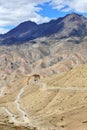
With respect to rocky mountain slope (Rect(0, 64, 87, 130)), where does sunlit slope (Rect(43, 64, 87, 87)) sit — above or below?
above

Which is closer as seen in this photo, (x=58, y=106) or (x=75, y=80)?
(x=58, y=106)

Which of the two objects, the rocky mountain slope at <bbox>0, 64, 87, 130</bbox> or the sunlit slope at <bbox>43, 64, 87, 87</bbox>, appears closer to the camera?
the rocky mountain slope at <bbox>0, 64, 87, 130</bbox>

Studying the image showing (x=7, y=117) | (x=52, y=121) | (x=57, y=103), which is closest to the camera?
(x=52, y=121)

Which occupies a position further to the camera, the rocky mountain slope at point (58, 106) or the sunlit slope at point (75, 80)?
the sunlit slope at point (75, 80)

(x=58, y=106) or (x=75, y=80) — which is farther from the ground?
(x=75, y=80)

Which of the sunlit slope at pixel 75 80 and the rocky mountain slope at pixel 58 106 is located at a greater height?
the sunlit slope at pixel 75 80

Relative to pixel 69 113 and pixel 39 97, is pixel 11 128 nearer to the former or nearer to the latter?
pixel 69 113

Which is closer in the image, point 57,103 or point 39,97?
point 57,103

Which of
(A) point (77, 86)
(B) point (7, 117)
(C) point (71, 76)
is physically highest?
(C) point (71, 76)

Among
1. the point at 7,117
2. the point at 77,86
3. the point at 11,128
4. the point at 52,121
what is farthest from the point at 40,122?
the point at 77,86

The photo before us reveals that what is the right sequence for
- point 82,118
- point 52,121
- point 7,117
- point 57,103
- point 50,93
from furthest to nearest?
point 50,93
point 57,103
point 7,117
point 52,121
point 82,118

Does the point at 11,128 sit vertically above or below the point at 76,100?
below
